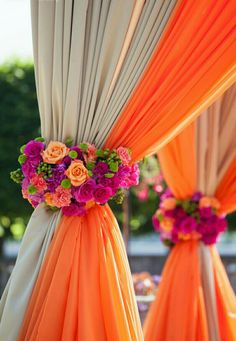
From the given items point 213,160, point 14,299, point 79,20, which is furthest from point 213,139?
point 14,299

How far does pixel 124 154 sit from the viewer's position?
3.52 metres

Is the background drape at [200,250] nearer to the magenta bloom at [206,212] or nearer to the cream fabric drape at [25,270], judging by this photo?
the magenta bloom at [206,212]

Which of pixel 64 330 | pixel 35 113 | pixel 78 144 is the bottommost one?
pixel 64 330

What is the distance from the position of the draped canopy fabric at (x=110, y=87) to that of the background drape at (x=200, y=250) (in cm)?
117

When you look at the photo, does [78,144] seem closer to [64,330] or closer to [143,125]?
[143,125]

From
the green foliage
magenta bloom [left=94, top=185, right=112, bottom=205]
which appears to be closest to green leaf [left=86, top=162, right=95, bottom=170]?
magenta bloom [left=94, top=185, right=112, bottom=205]

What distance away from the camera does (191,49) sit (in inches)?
136

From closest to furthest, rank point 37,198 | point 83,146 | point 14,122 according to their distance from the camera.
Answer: point 83,146, point 37,198, point 14,122

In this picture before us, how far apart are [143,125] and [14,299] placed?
107 cm

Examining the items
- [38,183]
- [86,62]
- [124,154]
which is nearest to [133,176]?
[124,154]

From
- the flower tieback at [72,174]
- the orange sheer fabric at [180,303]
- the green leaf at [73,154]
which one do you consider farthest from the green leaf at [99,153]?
the orange sheer fabric at [180,303]

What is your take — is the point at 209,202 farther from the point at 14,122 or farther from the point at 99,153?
the point at 14,122

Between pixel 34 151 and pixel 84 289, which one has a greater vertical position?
pixel 34 151

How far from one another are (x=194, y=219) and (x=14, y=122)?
8.86 meters
